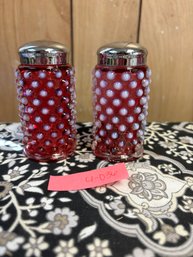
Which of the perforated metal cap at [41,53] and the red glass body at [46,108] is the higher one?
the perforated metal cap at [41,53]

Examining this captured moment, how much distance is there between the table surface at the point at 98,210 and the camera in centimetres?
32

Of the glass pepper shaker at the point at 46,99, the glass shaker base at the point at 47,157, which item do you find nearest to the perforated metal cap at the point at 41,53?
the glass pepper shaker at the point at 46,99

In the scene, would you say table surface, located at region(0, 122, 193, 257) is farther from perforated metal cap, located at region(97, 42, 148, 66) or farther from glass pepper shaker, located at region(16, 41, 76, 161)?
perforated metal cap, located at region(97, 42, 148, 66)

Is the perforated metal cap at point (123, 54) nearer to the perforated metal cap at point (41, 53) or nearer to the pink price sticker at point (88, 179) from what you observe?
the perforated metal cap at point (41, 53)

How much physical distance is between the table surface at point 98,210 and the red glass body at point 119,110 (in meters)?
0.03

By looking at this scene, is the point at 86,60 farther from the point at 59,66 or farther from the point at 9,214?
the point at 9,214

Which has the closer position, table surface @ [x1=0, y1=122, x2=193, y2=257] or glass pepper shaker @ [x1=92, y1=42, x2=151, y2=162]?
table surface @ [x1=0, y1=122, x2=193, y2=257]

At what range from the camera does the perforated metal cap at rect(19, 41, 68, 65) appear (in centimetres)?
45

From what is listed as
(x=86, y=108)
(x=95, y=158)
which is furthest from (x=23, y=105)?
(x=86, y=108)

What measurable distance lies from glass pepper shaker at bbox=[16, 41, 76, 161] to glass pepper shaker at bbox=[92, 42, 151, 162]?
0.06m

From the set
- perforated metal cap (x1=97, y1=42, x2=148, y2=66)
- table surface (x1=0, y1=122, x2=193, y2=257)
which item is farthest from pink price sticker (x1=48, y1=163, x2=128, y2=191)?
perforated metal cap (x1=97, y1=42, x2=148, y2=66)

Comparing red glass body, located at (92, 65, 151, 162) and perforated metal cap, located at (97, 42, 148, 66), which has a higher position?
perforated metal cap, located at (97, 42, 148, 66)

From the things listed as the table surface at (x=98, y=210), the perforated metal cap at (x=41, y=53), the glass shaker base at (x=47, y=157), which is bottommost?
the table surface at (x=98, y=210)

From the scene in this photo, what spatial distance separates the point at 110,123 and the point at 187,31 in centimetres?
37
